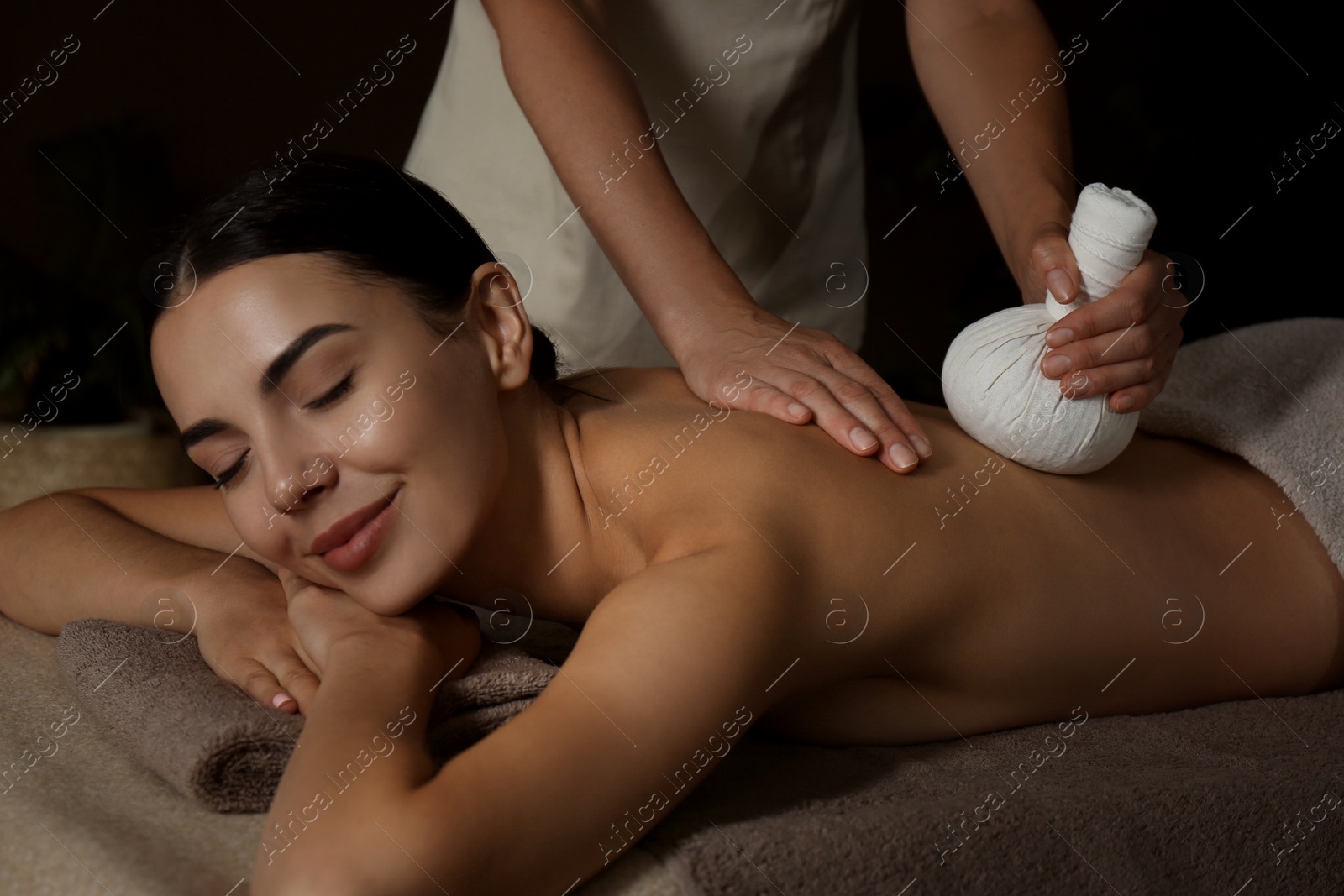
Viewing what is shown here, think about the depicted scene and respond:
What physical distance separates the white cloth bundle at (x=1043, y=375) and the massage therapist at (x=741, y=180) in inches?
0.8

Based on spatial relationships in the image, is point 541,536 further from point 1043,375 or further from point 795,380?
point 1043,375

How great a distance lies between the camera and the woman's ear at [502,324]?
1.02 meters

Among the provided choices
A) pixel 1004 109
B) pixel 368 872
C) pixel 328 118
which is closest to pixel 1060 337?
pixel 1004 109

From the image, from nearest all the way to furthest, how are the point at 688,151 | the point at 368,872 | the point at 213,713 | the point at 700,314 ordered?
1. the point at 368,872
2. the point at 213,713
3. the point at 700,314
4. the point at 688,151

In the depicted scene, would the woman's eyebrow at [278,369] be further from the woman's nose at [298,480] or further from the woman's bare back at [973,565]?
the woman's bare back at [973,565]

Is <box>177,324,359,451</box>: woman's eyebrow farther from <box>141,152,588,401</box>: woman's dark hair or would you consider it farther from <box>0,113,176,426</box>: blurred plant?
<box>0,113,176,426</box>: blurred plant

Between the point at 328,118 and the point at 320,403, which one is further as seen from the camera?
the point at 328,118

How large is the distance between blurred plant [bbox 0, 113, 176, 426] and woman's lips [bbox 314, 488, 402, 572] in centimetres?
153

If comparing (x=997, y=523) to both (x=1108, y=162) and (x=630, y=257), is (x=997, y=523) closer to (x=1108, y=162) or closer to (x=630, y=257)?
(x=630, y=257)

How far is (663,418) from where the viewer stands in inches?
41.2

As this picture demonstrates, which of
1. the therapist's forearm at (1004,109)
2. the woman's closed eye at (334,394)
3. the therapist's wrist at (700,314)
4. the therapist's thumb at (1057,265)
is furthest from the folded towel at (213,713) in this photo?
the therapist's forearm at (1004,109)

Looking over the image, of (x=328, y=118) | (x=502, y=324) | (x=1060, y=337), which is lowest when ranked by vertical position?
(x=1060, y=337)

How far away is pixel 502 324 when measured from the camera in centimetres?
104

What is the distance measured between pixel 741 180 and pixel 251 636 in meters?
0.94
